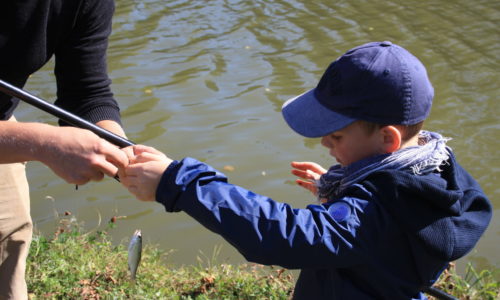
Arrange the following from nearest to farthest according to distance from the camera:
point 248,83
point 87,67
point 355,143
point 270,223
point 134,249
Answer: point 270,223 → point 355,143 → point 134,249 → point 87,67 → point 248,83

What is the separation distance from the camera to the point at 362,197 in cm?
204

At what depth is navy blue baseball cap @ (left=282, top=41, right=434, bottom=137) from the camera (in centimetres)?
211

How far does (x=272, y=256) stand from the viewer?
6.44 ft

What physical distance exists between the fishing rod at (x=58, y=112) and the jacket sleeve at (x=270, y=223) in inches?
21.8

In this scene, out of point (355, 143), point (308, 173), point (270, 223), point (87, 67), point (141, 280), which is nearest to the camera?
point (270, 223)

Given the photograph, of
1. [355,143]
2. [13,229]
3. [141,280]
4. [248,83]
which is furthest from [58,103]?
[248,83]

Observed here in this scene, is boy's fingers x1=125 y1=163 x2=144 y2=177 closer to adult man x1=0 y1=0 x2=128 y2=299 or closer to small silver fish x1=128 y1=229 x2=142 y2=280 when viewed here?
adult man x1=0 y1=0 x2=128 y2=299

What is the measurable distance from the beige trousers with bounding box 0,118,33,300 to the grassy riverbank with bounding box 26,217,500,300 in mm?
389

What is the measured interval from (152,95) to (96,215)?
2276mm

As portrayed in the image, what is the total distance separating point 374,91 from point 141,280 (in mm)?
2286

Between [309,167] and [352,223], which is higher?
[352,223]

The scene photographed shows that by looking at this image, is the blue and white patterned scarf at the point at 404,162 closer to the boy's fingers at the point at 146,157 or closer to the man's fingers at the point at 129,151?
the boy's fingers at the point at 146,157

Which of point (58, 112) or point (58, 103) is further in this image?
point (58, 103)

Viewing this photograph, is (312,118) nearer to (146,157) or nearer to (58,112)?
(146,157)
